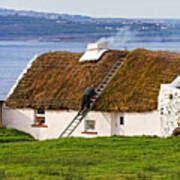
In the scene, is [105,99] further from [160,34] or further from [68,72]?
[160,34]

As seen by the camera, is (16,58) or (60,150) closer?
(60,150)

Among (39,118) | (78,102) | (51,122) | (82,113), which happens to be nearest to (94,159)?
(82,113)

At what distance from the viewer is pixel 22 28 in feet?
377

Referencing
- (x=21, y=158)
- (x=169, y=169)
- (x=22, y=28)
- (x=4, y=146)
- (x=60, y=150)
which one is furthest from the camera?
(x=22, y=28)

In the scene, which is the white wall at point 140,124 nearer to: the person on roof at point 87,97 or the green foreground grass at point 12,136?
the person on roof at point 87,97

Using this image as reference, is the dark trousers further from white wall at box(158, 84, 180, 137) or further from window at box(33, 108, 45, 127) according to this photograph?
white wall at box(158, 84, 180, 137)

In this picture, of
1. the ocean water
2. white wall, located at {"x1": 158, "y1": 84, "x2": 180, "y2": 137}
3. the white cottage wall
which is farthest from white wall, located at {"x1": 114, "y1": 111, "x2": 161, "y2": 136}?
the ocean water

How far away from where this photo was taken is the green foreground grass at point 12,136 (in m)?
41.6

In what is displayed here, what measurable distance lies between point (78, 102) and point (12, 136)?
2.99 meters

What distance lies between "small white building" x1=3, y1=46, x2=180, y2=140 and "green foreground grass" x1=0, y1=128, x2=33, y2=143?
23.5 inches

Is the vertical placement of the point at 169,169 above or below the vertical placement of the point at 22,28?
below

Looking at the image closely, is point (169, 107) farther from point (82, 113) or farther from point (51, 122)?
point (51, 122)

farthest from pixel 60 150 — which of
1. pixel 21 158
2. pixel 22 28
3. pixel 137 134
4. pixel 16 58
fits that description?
pixel 22 28

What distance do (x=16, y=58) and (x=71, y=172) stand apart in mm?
74068
